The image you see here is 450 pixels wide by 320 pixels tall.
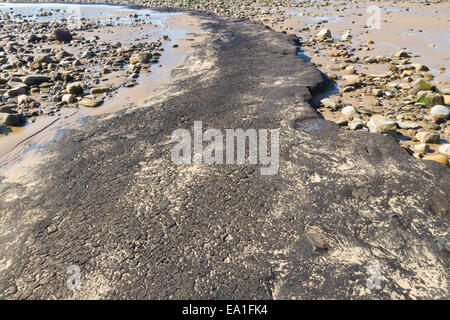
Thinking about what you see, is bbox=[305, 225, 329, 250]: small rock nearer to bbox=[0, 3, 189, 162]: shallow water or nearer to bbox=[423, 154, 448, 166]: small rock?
bbox=[423, 154, 448, 166]: small rock

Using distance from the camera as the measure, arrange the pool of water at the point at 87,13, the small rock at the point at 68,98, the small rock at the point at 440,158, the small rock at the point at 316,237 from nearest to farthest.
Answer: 1. the small rock at the point at 316,237
2. the small rock at the point at 440,158
3. the small rock at the point at 68,98
4. the pool of water at the point at 87,13

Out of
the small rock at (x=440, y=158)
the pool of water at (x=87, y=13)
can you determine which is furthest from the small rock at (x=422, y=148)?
the pool of water at (x=87, y=13)

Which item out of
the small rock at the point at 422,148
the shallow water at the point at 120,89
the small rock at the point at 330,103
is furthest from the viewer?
the small rock at the point at 330,103

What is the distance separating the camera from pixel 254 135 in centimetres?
459

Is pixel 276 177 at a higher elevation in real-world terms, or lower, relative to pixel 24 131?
higher

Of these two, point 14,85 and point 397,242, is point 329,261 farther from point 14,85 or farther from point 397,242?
point 14,85

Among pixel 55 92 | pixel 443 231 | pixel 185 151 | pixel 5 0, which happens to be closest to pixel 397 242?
pixel 443 231

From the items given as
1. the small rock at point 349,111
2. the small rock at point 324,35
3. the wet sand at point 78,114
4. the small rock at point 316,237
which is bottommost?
the wet sand at point 78,114

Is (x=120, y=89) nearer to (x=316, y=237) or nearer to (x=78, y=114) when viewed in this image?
(x=78, y=114)

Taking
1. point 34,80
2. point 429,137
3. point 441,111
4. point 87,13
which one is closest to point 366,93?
point 441,111

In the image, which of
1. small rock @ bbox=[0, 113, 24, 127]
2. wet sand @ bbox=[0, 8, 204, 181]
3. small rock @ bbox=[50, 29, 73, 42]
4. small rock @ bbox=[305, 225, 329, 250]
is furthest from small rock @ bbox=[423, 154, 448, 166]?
small rock @ bbox=[50, 29, 73, 42]

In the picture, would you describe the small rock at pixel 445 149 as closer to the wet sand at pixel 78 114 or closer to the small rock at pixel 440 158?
the small rock at pixel 440 158
